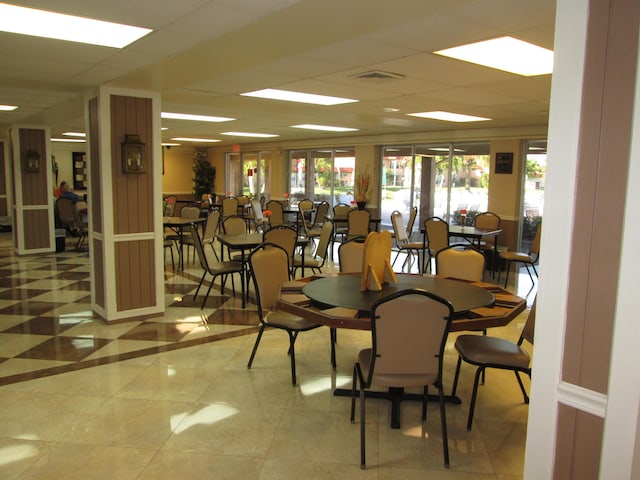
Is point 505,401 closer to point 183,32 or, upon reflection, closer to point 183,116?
point 183,32

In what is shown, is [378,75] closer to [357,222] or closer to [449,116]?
[449,116]

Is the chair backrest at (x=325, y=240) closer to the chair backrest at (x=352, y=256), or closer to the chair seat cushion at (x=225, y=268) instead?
the chair seat cushion at (x=225, y=268)

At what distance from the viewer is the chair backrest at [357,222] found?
8.63 m

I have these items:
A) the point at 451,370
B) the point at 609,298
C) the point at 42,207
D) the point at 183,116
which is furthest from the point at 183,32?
the point at 42,207

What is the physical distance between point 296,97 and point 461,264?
2824 millimetres

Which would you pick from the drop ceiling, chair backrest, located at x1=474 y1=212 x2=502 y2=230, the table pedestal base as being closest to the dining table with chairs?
the table pedestal base

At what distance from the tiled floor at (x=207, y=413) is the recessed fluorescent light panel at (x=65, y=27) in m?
2.33

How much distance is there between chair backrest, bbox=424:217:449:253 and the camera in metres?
6.81

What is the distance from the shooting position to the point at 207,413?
314 centimetres

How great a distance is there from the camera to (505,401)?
3.36 meters

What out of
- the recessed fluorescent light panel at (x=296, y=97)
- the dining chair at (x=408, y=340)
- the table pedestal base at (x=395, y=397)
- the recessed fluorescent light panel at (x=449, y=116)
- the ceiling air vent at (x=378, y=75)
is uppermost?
the recessed fluorescent light panel at (x=449, y=116)

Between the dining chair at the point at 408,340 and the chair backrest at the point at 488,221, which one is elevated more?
the chair backrest at the point at 488,221

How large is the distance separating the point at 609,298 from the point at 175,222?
7.09m

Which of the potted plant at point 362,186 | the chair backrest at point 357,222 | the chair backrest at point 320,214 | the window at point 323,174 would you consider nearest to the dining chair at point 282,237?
the chair backrest at point 357,222
